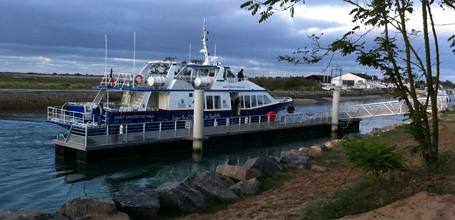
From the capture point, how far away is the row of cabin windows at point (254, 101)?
991 inches

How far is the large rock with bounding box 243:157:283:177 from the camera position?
38.8ft

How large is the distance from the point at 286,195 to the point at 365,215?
3093 mm

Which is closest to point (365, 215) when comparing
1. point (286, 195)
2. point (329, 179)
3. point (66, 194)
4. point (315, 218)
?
point (315, 218)

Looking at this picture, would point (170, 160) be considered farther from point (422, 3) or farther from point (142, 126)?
point (422, 3)

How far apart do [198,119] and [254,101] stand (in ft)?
24.9

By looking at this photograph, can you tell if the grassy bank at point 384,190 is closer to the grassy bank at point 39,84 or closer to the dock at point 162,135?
the dock at point 162,135

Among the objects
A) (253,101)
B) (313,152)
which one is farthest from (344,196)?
(253,101)

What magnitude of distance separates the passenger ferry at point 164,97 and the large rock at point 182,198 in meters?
8.89

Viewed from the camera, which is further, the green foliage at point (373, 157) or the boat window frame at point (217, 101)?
the boat window frame at point (217, 101)

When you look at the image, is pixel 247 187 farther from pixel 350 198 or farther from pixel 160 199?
pixel 350 198

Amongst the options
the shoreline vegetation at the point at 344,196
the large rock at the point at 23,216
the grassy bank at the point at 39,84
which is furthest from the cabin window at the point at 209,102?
the grassy bank at the point at 39,84

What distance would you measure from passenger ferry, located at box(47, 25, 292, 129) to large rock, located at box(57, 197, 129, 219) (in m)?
9.22

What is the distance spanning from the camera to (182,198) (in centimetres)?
863

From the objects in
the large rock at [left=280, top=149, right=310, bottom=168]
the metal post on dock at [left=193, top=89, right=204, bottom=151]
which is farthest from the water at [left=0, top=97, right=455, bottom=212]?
the large rock at [left=280, top=149, right=310, bottom=168]
